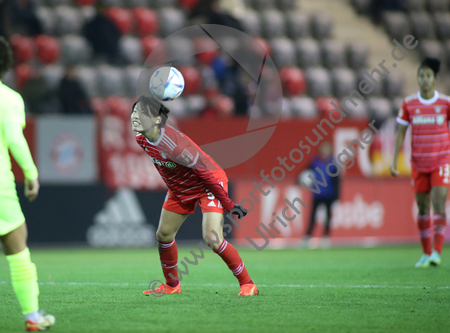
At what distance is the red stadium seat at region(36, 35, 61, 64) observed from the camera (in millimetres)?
14820

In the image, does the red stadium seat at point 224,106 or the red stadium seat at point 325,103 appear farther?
the red stadium seat at point 325,103

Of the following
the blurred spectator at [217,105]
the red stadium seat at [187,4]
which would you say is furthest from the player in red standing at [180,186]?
the red stadium seat at [187,4]

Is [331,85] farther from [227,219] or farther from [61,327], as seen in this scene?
[61,327]

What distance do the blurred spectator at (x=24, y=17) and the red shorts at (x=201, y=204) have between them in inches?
402

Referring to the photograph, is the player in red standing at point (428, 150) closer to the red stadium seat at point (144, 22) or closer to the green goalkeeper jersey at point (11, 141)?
the green goalkeeper jersey at point (11, 141)

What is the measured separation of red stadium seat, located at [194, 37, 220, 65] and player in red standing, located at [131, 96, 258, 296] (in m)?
10.4

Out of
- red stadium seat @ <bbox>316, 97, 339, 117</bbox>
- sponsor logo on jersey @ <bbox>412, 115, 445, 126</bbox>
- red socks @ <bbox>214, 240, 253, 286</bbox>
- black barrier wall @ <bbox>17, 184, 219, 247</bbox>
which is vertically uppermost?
sponsor logo on jersey @ <bbox>412, 115, 445, 126</bbox>

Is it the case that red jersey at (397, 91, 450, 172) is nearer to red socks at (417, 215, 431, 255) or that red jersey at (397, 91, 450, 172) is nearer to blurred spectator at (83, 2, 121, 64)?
red socks at (417, 215, 431, 255)

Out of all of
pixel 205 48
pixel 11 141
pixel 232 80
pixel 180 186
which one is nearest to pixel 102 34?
pixel 205 48

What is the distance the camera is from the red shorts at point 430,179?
26.4ft

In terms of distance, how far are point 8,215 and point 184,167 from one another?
75.5 inches

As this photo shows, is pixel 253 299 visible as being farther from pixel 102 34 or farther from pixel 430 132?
pixel 102 34

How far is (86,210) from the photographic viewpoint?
39.9ft

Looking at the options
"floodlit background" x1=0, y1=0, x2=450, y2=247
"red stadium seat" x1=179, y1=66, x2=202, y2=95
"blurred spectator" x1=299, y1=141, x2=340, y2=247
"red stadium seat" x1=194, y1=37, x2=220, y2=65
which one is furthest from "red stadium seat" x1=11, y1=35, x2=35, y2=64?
"blurred spectator" x1=299, y1=141, x2=340, y2=247
